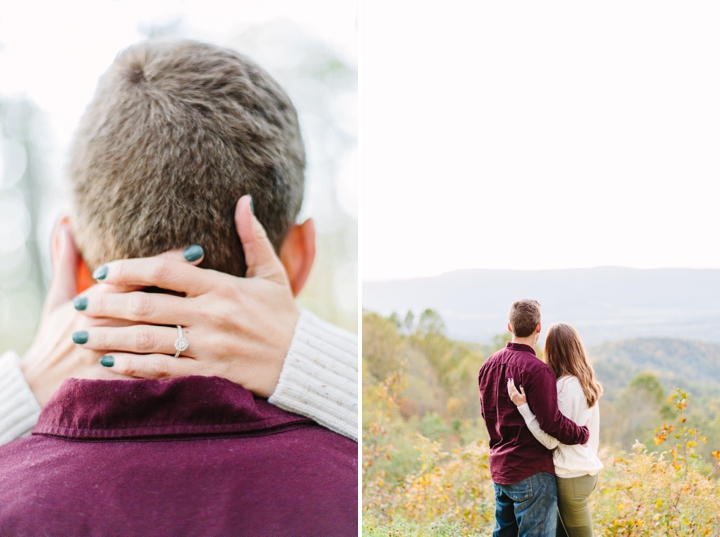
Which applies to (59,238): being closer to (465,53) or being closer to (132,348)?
(132,348)

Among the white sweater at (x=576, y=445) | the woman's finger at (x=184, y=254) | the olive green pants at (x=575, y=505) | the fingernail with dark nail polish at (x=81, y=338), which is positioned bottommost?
the olive green pants at (x=575, y=505)

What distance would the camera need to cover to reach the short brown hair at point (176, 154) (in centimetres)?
128

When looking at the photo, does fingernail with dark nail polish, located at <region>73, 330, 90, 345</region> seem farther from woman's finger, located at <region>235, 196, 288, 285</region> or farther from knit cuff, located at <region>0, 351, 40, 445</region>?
woman's finger, located at <region>235, 196, 288, 285</region>

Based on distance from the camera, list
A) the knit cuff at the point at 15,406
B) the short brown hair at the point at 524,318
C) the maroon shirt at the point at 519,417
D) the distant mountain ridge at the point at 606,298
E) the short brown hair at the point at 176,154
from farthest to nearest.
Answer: the distant mountain ridge at the point at 606,298 < the short brown hair at the point at 524,318 < the maroon shirt at the point at 519,417 < the knit cuff at the point at 15,406 < the short brown hair at the point at 176,154

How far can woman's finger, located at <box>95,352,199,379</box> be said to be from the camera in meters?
1.28

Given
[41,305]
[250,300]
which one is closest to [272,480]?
[250,300]

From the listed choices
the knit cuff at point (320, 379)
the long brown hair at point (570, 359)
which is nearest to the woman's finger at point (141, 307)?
the knit cuff at point (320, 379)

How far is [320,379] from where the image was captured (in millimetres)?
1438

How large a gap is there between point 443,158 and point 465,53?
40 cm

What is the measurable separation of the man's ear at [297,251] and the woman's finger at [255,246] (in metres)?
0.05

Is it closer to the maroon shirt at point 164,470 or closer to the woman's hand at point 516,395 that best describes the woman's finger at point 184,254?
the maroon shirt at point 164,470

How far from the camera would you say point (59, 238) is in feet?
4.82

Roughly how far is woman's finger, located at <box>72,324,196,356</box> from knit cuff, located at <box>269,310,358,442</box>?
0.80ft

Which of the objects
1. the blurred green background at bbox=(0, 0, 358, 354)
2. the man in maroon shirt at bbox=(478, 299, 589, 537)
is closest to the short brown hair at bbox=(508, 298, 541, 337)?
the man in maroon shirt at bbox=(478, 299, 589, 537)
